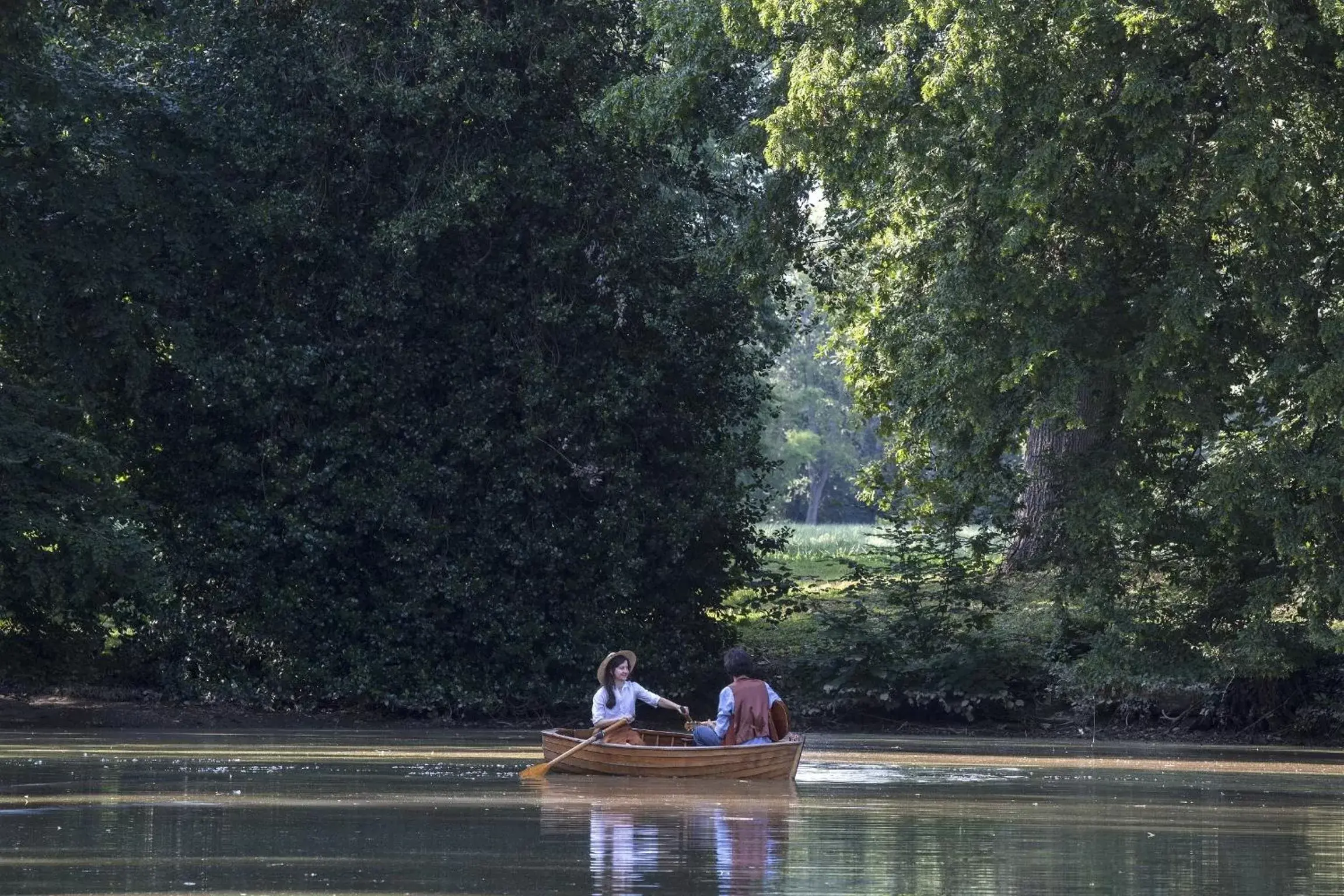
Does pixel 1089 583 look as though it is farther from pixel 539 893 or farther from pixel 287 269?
pixel 539 893

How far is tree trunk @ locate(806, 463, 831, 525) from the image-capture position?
113175mm

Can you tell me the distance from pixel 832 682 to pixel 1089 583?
4.89m

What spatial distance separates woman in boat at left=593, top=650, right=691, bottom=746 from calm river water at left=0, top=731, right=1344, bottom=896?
2.21 feet

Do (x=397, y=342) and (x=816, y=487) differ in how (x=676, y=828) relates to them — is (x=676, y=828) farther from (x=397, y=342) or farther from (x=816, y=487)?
(x=816, y=487)

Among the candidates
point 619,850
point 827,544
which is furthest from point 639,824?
point 827,544

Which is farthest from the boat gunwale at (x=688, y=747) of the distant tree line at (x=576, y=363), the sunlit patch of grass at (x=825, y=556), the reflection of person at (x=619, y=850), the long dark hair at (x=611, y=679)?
the sunlit patch of grass at (x=825, y=556)

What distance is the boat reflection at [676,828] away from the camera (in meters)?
12.4

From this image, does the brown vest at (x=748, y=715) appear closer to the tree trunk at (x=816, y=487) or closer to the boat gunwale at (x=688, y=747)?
the boat gunwale at (x=688, y=747)

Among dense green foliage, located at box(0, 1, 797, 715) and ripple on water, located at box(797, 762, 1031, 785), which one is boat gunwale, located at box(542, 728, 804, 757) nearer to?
ripple on water, located at box(797, 762, 1031, 785)

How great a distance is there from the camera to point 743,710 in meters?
20.5

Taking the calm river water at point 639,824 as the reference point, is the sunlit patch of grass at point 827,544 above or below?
Answer: above

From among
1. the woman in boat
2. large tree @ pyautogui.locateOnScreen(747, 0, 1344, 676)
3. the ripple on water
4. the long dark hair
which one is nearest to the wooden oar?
the woman in boat

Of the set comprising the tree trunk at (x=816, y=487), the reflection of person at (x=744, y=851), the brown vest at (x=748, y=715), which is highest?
the tree trunk at (x=816, y=487)

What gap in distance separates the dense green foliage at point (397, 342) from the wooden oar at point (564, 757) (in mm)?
9090
